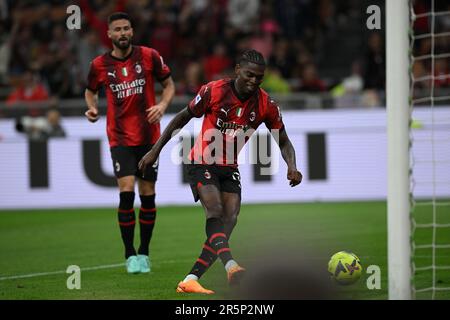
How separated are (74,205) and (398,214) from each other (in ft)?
35.5

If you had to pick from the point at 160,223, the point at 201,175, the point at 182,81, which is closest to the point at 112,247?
the point at 160,223

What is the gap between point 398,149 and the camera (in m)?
7.02

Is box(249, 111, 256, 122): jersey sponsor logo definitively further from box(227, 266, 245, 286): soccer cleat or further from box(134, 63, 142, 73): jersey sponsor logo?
box(134, 63, 142, 73): jersey sponsor logo

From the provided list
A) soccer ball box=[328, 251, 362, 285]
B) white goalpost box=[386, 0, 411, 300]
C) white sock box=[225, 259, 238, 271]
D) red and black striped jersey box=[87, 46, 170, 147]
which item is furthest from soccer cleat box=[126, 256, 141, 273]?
white goalpost box=[386, 0, 411, 300]

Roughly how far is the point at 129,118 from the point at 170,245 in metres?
2.62

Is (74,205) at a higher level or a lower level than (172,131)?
lower

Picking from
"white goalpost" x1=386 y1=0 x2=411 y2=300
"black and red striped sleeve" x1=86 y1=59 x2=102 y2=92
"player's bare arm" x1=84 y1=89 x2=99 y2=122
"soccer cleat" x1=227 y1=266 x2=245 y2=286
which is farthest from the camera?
"black and red striped sleeve" x1=86 y1=59 x2=102 y2=92

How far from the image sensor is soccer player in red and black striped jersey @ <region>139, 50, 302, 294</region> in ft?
26.7

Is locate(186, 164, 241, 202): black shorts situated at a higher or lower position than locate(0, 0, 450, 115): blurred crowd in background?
lower

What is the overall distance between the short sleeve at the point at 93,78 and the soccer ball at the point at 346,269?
317cm

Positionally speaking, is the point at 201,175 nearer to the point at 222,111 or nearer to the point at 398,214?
the point at 222,111

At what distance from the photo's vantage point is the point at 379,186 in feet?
55.1

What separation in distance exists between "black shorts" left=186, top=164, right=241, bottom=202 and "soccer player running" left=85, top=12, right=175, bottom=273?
1.22 m
